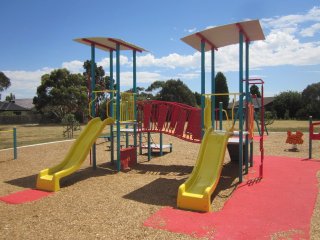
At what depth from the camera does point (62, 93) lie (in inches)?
1500

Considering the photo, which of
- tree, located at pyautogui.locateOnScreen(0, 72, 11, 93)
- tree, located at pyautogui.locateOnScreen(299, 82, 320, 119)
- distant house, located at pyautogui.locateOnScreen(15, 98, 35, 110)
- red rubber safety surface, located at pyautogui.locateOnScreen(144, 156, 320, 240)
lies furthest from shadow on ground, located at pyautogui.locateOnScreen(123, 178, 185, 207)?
distant house, located at pyautogui.locateOnScreen(15, 98, 35, 110)

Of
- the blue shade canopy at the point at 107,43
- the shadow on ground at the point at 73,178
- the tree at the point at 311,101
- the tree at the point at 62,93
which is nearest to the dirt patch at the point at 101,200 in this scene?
the shadow on ground at the point at 73,178

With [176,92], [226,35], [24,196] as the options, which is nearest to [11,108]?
[176,92]

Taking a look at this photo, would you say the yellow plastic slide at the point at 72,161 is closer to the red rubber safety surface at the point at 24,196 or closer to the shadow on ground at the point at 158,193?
the red rubber safety surface at the point at 24,196

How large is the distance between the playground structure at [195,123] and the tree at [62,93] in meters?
29.9

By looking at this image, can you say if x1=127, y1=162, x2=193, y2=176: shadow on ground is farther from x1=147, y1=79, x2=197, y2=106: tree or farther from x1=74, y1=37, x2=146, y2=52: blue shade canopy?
x1=147, y1=79, x2=197, y2=106: tree

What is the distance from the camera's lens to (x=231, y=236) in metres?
4.23

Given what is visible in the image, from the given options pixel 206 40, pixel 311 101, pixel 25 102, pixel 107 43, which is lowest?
pixel 206 40

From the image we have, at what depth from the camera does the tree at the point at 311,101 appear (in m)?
46.3

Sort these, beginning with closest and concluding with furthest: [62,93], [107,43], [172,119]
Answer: [172,119]
[107,43]
[62,93]

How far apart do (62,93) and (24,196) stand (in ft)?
110

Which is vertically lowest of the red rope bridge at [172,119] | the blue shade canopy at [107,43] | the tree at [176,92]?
the red rope bridge at [172,119]

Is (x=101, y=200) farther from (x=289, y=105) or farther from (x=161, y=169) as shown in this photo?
(x=289, y=105)

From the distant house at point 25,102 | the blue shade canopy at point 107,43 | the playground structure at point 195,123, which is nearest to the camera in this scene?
the playground structure at point 195,123
